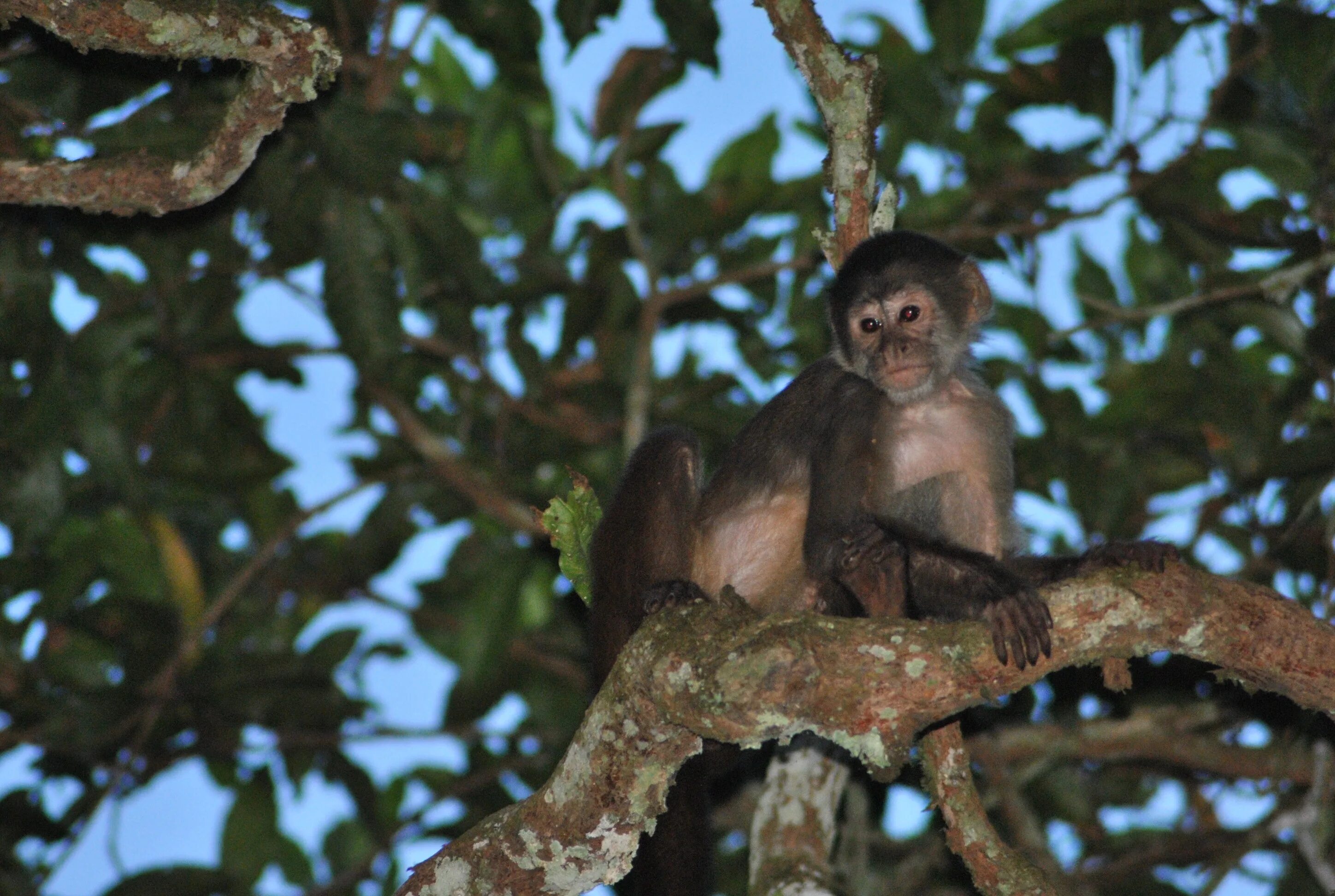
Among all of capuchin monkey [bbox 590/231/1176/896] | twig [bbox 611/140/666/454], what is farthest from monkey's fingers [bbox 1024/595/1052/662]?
twig [bbox 611/140/666/454]

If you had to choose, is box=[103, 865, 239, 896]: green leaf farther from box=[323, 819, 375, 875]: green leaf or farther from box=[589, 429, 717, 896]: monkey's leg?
box=[589, 429, 717, 896]: monkey's leg

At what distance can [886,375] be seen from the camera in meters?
5.22

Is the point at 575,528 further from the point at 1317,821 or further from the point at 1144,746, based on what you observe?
the point at 1317,821

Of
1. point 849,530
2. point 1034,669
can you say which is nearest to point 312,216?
point 849,530

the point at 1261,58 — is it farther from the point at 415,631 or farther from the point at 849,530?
the point at 415,631

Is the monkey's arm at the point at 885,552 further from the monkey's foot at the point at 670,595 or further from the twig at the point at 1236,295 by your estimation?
the twig at the point at 1236,295

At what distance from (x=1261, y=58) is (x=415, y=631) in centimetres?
533

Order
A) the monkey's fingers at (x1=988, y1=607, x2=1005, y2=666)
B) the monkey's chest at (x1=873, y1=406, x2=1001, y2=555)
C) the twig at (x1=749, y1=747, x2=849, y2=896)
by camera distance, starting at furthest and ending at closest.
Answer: the monkey's chest at (x1=873, y1=406, x2=1001, y2=555)
the twig at (x1=749, y1=747, x2=849, y2=896)
the monkey's fingers at (x1=988, y1=607, x2=1005, y2=666)

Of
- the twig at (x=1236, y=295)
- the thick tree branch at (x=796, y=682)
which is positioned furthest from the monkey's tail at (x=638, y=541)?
the twig at (x=1236, y=295)

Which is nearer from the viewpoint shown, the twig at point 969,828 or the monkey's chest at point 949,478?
the twig at point 969,828

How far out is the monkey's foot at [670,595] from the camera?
178 inches

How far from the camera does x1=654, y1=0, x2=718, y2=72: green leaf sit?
5.75 meters

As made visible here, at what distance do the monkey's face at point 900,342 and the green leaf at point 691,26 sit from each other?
4.54 ft

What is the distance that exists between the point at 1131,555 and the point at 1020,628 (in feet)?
2.00
